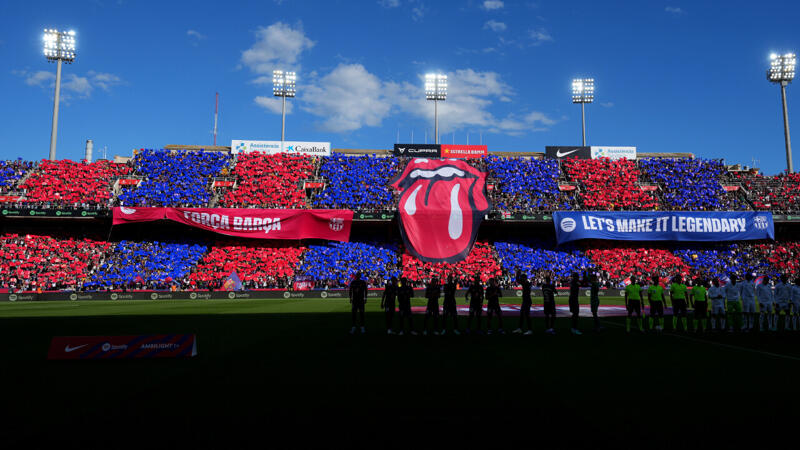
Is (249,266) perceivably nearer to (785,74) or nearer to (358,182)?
(358,182)

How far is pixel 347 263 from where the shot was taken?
40.1 metres

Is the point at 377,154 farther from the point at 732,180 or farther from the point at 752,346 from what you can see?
the point at 752,346

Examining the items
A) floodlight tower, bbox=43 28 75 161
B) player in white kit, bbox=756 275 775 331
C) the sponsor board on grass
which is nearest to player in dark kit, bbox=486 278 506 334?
player in white kit, bbox=756 275 775 331

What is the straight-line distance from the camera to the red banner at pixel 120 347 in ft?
32.4

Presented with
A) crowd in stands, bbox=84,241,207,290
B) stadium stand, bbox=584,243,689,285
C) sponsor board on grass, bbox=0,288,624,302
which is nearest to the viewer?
sponsor board on grass, bbox=0,288,624,302

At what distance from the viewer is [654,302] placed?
45.6 ft

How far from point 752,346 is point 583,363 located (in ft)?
19.8

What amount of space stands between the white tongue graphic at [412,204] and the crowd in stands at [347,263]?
3844 millimetres

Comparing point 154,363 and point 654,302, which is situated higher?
point 654,302

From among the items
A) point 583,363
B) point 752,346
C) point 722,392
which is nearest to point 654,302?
point 752,346

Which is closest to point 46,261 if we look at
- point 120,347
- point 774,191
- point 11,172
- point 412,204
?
point 11,172

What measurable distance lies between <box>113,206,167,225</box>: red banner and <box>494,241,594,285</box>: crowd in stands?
32.3 m

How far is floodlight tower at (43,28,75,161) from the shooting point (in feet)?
169

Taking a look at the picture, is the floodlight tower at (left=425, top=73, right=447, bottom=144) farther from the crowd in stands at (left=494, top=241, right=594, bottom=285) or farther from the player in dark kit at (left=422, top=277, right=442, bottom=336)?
the player in dark kit at (left=422, top=277, right=442, bottom=336)
